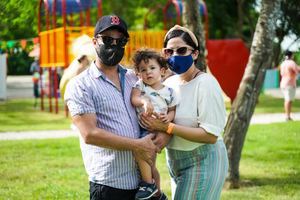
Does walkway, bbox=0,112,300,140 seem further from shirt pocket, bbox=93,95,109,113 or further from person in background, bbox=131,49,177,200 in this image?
shirt pocket, bbox=93,95,109,113

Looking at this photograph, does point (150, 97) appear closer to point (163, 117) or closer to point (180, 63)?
point (163, 117)

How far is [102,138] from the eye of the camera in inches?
145

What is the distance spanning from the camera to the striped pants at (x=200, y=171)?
4.11m

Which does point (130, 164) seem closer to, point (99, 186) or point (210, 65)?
point (99, 186)

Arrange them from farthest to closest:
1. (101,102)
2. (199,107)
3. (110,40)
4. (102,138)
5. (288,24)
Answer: (288,24) < (199,107) < (110,40) < (101,102) < (102,138)

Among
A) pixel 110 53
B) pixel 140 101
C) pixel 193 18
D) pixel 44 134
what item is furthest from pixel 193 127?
pixel 44 134

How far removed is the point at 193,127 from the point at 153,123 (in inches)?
11.3

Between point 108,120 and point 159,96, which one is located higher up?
point 159,96

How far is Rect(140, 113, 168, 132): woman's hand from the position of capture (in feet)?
12.7

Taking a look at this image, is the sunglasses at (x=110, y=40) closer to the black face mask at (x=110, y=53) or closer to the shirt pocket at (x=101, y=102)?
the black face mask at (x=110, y=53)

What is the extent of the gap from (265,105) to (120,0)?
14369 millimetres

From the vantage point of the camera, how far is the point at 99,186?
388 cm

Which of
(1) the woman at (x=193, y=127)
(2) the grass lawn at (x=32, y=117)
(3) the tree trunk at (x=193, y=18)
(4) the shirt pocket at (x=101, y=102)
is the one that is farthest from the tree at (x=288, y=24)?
(4) the shirt pocket at (x=101, y=102)

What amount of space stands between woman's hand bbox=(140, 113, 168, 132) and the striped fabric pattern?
0.18ft
